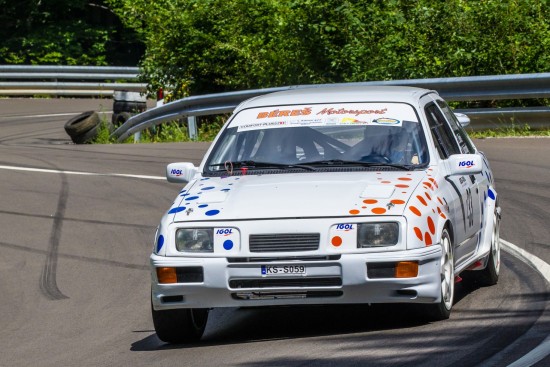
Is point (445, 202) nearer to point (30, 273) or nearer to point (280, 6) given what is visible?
point (30, 273)

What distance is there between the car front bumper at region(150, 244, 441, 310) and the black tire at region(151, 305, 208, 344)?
17cm

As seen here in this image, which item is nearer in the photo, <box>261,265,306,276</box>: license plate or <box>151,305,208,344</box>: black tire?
<box>261,265,306,276</box>: license plate

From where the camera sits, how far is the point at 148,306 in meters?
9.06

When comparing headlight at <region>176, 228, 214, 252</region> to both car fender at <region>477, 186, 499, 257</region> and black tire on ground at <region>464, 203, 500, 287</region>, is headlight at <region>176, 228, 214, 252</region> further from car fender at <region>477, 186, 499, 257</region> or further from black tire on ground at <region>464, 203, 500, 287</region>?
black tire on ground at <region>464, 203, 500, 287</region>

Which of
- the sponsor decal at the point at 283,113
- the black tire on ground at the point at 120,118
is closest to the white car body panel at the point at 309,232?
the sponsor decal at the point at 283,113

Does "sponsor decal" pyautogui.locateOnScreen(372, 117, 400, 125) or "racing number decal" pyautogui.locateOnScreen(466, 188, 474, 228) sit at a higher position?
"sponsor decal" pyautogui.locateOnScreen(372, 117, 400, 125)

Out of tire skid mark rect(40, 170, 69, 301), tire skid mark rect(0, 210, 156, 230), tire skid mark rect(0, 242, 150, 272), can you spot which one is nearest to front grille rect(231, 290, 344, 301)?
tire skid mark rect(40, 170, 69, 301)

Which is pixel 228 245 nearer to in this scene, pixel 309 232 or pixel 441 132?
pixel 309 232

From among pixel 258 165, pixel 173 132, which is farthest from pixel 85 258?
pixel 173 132

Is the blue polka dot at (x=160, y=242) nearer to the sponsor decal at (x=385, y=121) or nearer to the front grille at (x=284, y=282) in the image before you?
the front grille at (x=284, y=282)

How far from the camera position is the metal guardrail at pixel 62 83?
35.9 meters

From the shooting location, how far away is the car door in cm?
816

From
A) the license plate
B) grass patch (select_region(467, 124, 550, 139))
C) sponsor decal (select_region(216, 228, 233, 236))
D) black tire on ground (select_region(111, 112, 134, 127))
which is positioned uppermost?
sponsor decal (select_region(216, 228, 233, 236))

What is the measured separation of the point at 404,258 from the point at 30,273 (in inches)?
176
